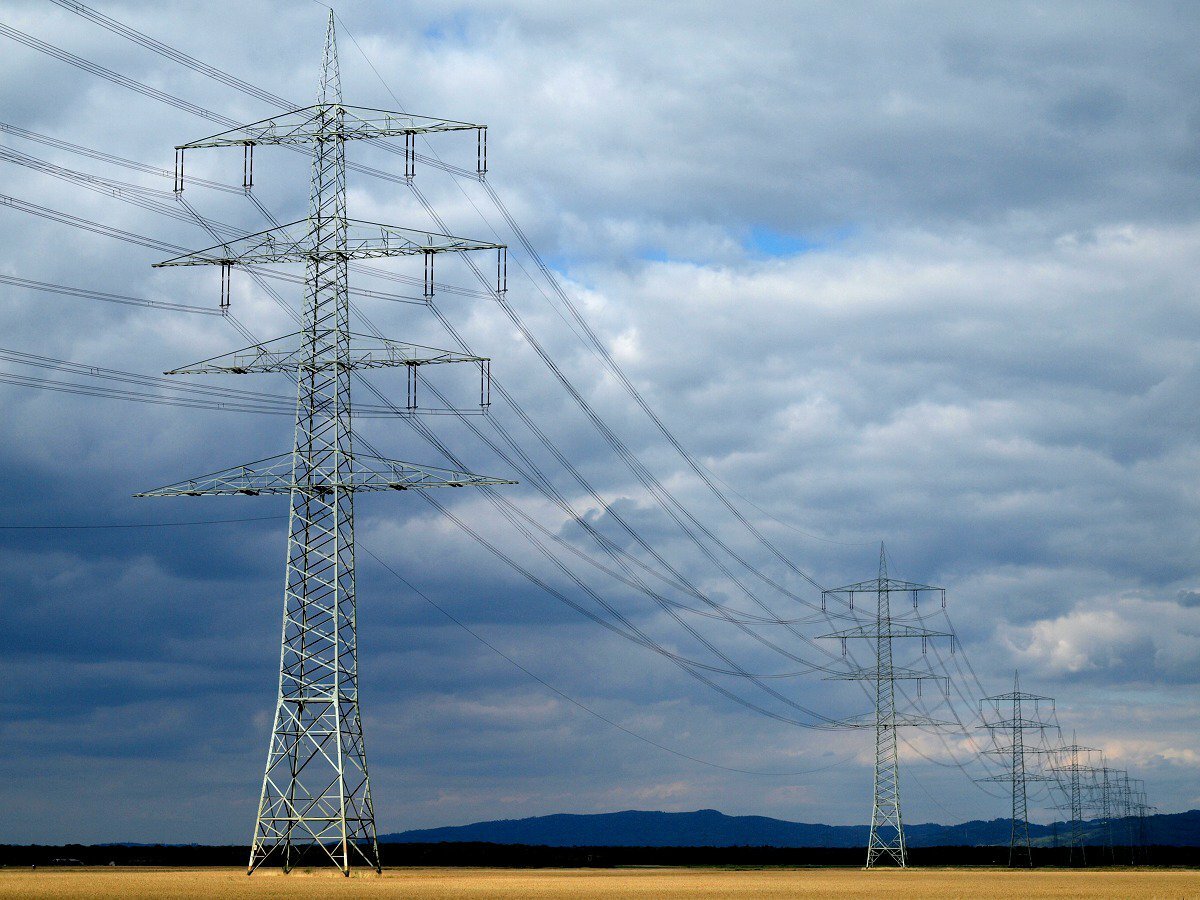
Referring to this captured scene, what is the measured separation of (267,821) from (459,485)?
1713 cm

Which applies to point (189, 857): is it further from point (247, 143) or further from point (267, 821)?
point (247, 143)

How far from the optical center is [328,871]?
204ft

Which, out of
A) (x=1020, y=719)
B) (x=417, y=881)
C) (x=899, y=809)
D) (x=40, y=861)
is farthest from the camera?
(x=1020, y=719)

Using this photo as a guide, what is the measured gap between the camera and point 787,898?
200 ft

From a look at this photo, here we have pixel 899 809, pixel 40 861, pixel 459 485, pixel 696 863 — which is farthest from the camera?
pixel 696 863

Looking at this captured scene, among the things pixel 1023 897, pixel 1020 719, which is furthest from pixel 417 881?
pixel 1020 719

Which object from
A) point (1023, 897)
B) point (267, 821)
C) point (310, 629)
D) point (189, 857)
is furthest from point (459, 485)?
point (189, 857)

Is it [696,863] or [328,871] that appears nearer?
[328,871]

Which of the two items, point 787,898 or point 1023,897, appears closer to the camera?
point 787,898

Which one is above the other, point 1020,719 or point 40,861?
point 1020,719

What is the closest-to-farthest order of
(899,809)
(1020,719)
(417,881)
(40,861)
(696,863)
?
(417,881) → (40,861) → (899,809) → (1020,719) → (696,863)

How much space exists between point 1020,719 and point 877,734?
2985 centimetres

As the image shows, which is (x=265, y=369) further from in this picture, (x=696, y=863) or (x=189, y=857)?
(x=696, y=863)

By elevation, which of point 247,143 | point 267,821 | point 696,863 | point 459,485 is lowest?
point 696,863
